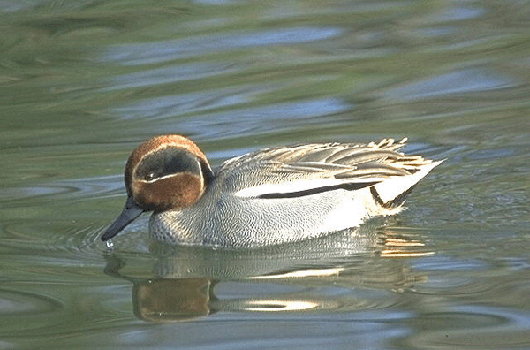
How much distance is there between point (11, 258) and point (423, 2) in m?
6.67

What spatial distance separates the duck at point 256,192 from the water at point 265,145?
128 millimetres

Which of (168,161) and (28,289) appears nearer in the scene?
(28,289)

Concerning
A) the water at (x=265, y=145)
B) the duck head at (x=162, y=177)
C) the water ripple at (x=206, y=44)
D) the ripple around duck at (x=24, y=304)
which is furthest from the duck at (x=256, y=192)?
the water ripple at (x=206, y=44)

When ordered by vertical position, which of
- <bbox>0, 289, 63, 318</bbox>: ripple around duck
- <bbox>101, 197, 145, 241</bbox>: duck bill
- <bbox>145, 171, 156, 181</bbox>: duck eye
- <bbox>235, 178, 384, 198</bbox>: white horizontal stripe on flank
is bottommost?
<bbox>0, 289, 63, 318</bbox>: ripple around duck

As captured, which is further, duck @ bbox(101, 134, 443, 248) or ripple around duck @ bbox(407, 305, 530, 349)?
duck @ bbox(101, 134, 443, 248)

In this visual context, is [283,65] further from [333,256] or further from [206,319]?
[206,319]

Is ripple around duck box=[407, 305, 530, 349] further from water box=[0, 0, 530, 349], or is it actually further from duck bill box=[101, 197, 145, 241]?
duck bill box=[101, 197, 145, 241]

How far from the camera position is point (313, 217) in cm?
890

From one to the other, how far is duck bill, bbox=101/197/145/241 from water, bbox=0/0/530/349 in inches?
4.8

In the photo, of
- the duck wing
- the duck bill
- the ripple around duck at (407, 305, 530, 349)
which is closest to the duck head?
the duck bill

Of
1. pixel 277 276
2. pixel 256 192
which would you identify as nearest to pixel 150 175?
pixel 256 192

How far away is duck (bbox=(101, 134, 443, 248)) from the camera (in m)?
8.80

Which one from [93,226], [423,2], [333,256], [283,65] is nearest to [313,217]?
[333,256]

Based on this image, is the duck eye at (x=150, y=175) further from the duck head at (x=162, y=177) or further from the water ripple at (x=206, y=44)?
the water ripple at (x=206, y=44)
